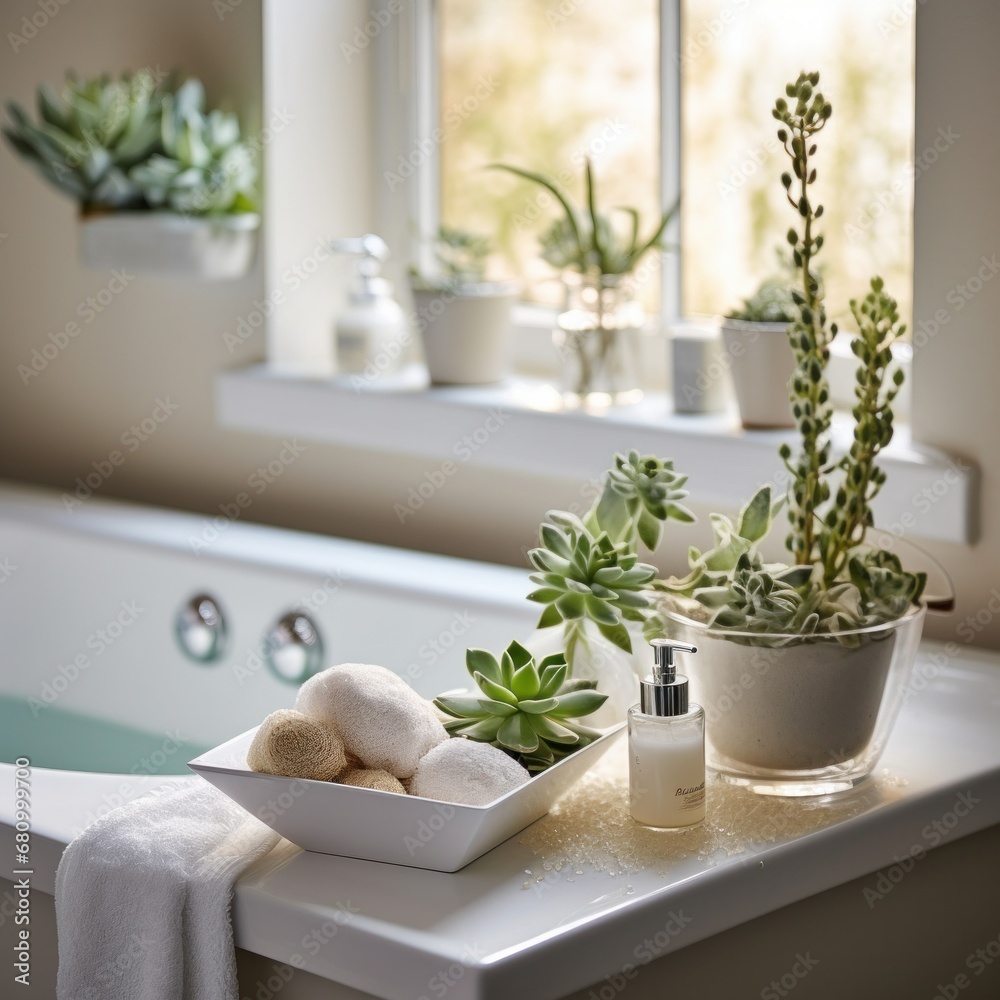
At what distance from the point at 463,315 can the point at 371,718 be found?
907 mm

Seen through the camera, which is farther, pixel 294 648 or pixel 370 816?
pixel 294 648

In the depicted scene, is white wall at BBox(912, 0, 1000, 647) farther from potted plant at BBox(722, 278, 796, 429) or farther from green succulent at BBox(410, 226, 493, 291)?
green succulent at BBox(410, 226, 493, 291)

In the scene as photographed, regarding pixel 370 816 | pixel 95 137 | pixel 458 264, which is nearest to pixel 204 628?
pixel 458 264

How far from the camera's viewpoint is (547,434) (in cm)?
172

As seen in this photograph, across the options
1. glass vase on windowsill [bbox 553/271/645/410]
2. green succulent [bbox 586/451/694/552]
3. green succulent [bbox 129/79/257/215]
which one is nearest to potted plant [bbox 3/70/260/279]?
green succulent [bbox 129/79/257/215]

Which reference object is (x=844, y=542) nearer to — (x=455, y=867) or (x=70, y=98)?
(x=455, y=867)

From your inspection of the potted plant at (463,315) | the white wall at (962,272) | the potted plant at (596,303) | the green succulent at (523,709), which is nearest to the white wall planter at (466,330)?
the potted plant at (463,315)

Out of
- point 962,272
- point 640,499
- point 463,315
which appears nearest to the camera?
point 640,499

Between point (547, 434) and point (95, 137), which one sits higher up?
point (95, 137)

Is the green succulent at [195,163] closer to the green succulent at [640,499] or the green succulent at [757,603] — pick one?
the green succulent at [640,499]

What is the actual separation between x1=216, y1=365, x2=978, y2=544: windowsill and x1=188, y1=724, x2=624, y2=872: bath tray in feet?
1.93

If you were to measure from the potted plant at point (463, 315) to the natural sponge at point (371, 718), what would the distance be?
87 cm

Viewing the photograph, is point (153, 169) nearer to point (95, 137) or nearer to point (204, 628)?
point (95, 137)

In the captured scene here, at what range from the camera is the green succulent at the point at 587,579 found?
1141mm
